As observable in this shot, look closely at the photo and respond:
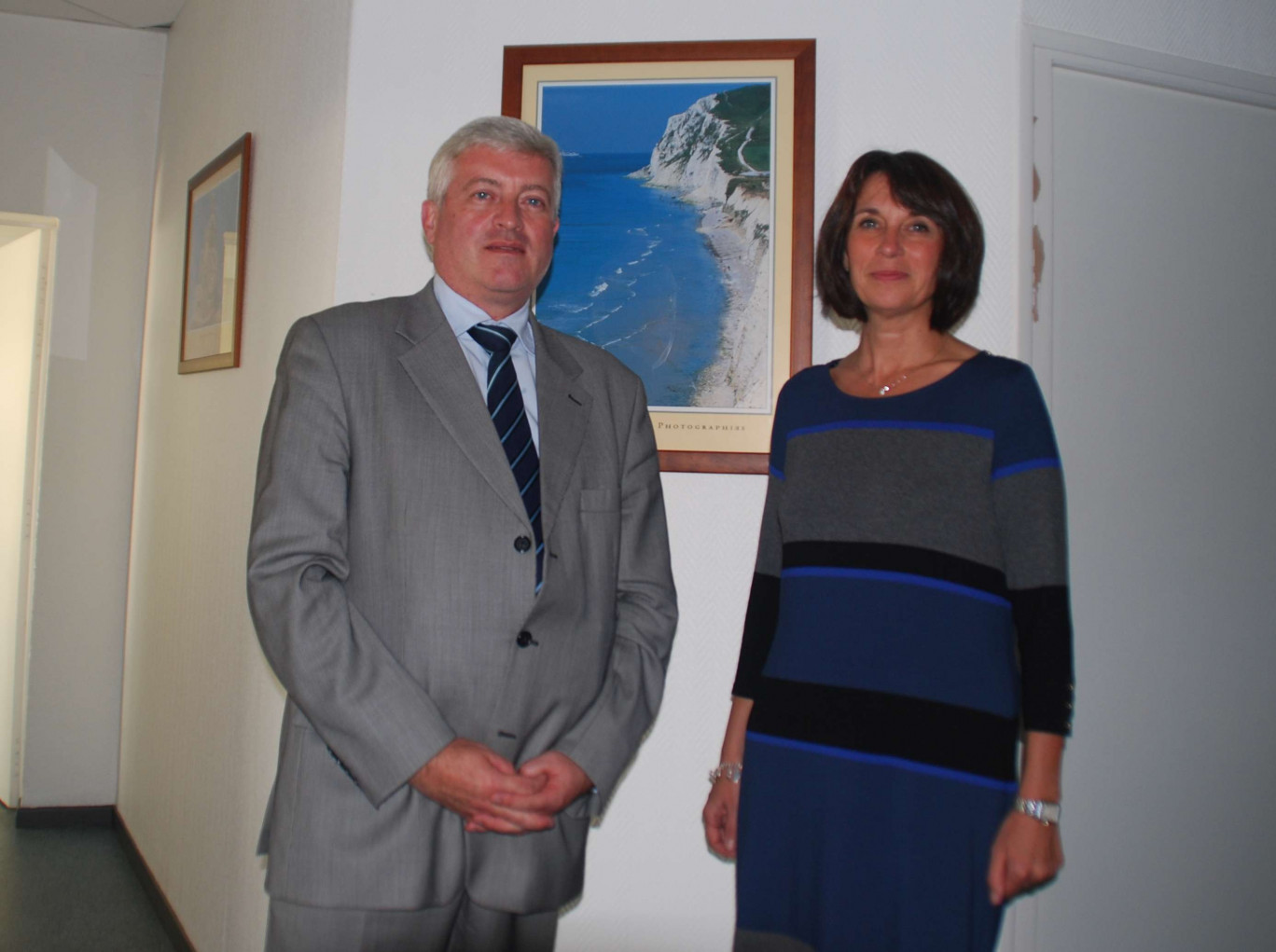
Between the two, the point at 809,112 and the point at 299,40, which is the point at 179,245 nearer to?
the point at 299,40

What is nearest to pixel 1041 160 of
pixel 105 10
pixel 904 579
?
pixel 904 579

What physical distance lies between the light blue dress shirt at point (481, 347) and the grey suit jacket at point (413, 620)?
0.04 m

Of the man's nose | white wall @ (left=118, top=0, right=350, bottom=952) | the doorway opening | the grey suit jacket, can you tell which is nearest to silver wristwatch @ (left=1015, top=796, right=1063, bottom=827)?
the grey suit jacket

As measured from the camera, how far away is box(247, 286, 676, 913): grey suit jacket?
118 cm

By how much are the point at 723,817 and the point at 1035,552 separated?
24.7 inches

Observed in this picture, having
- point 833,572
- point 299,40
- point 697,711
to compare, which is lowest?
point 697,711

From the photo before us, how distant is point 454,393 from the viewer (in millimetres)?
1313

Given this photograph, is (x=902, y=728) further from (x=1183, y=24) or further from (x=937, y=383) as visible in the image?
(x=1183, y=24)

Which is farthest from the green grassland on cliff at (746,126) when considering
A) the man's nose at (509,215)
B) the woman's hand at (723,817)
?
the woman's hand at (723,817)

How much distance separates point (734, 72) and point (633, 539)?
105 centimetres

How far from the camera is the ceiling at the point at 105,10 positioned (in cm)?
328

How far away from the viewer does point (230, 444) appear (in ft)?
7.98

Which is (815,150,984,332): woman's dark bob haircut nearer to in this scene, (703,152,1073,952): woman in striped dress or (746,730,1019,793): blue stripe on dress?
(703,152,1073,952): woman in striped dress

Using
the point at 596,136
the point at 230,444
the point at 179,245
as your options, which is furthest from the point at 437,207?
the point at 179,245
